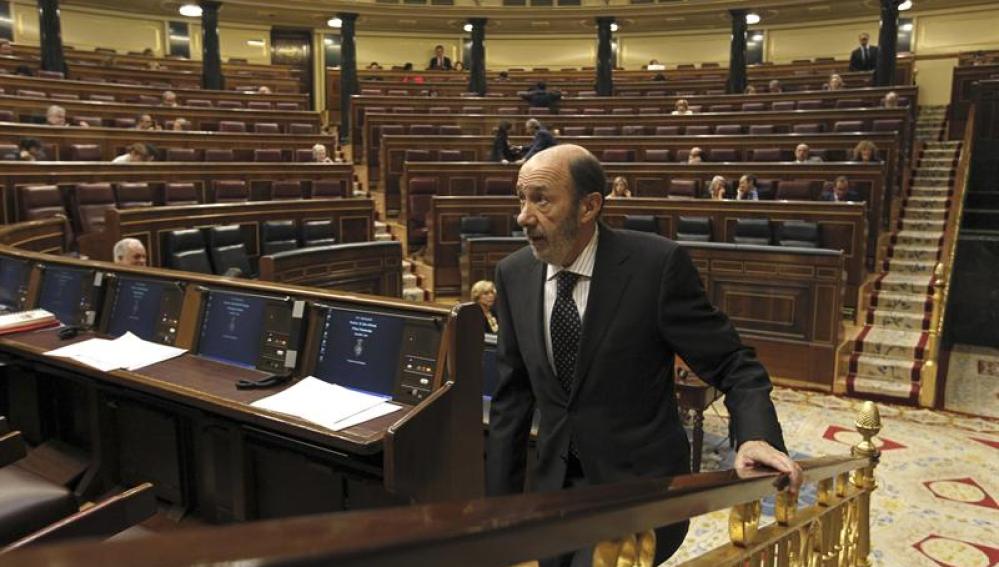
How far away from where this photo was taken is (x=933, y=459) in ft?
12.2

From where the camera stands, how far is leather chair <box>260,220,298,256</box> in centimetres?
562

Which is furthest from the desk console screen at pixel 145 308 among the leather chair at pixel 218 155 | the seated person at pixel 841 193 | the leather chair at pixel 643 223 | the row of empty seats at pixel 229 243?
the seated person at pixel 841 193

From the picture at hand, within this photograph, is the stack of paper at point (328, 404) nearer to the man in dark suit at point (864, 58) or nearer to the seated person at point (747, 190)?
the seated person at point (747, 190)

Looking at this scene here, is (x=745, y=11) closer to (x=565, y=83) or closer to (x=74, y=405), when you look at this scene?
(x=565, y=83)

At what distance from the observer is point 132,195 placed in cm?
548

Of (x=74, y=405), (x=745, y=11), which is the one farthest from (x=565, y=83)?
(x=74, y=405)

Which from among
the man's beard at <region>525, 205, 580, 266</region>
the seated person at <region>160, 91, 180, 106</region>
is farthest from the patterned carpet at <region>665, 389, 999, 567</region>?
the seated person at <region>160, 91, 180, 106</region>

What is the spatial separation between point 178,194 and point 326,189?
1.44 m

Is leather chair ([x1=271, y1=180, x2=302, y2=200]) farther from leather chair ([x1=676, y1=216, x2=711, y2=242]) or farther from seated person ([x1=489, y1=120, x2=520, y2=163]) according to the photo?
leather chair ([x1=676, y1=216, x2=711, y2=242])

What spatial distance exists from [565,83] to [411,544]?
13.8m

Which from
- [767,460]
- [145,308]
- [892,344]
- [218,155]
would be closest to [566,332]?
[767,460]

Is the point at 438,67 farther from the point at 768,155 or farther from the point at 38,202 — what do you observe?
the point at 38,202

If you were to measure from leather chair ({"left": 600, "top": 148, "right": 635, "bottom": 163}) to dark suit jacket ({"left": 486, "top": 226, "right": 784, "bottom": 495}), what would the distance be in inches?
268

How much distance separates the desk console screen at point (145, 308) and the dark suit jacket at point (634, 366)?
5.45 feet
